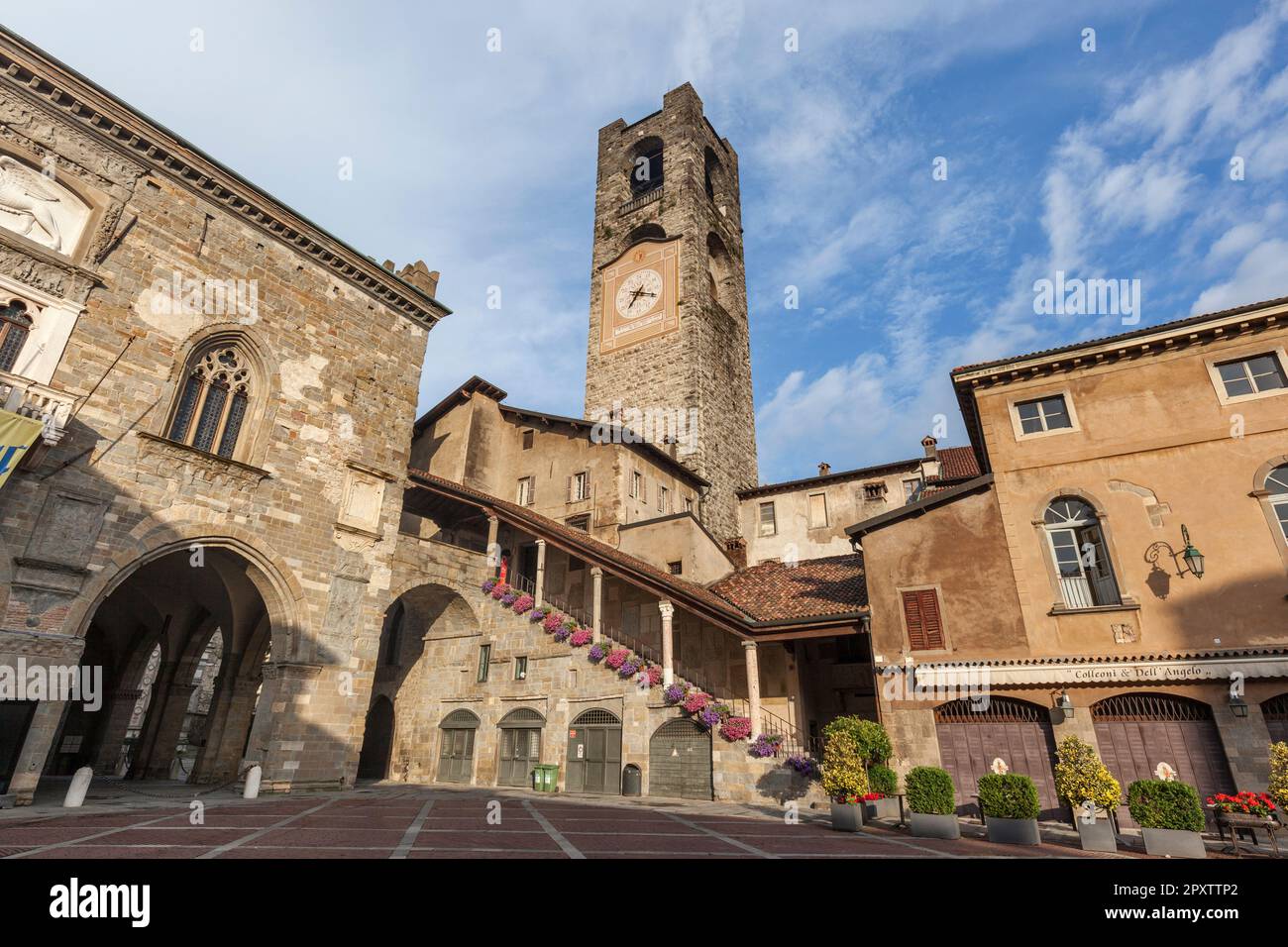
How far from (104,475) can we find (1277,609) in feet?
78.5

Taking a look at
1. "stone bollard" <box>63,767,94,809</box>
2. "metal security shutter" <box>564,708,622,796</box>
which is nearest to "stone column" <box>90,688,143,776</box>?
"stone bollard" <box>63,767,94,809</box>

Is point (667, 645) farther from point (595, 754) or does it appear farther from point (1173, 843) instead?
point (1173, 843)

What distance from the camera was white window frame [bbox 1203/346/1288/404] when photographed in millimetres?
14055

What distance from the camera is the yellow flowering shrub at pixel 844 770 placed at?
476 inches

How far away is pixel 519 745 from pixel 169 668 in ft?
38.0

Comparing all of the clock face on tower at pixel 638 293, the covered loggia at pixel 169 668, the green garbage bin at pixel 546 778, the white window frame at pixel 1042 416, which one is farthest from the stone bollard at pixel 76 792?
the clock face on tower at pixel 638 293

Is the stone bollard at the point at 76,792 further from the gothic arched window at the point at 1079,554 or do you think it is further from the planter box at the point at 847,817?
the gothic arched window at the point at 1079,554

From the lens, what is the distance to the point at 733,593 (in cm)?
2241

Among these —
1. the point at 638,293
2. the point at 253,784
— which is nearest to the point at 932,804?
the point at 253,784

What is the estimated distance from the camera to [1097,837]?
32.8 ft

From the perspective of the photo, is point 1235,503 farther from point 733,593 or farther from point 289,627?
point 289,627

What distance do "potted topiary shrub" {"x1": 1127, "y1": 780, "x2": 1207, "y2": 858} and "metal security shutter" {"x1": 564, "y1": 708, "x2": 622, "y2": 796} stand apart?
1223 centimetres

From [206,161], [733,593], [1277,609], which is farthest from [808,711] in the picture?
[206,161]

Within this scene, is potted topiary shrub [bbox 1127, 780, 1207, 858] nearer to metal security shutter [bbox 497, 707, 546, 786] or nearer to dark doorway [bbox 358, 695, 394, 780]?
metal security shutter [bbox 497, 707, 546, 786]
